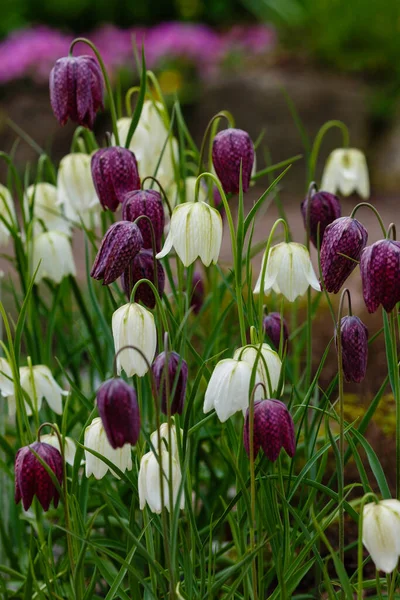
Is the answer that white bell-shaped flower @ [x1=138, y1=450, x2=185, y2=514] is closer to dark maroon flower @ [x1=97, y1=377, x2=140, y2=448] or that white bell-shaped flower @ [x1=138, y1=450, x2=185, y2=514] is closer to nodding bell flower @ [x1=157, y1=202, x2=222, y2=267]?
dark maroon flower @ [x1=97, y1=377, x2=140, y2=448]

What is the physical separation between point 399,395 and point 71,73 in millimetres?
700

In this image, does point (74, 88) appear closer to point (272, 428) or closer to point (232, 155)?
point (232, 155)

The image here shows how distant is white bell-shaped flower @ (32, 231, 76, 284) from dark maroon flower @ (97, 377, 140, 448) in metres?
0.70

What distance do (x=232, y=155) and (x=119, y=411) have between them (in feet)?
1.73

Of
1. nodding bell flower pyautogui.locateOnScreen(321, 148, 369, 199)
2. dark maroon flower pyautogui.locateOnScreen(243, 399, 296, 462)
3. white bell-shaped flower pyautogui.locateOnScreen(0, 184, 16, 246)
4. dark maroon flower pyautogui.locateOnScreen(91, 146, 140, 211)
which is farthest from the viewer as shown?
nodding bell flower pyautogui.locateOnScreen(321, 148, 369, 199)

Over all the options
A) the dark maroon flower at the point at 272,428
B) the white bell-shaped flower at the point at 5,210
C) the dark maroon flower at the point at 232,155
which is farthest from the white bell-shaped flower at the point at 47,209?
the dark maroon flower at the point at 272,428

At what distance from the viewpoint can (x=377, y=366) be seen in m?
2.58

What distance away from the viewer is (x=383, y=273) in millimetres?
1105

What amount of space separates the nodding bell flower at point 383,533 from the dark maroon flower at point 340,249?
31 centimetres

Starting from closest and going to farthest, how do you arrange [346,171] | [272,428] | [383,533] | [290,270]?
[383,533] → [272,428] → [290,270] → [346,171]

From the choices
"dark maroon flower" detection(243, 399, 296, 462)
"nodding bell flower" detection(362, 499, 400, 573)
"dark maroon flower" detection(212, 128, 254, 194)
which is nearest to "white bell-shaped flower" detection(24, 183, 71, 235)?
"dark maroon flower" detection(212, 128, 254, 194)

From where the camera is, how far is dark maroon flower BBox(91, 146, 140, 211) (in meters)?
1.39

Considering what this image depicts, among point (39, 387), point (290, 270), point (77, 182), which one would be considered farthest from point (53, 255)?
point (290, 270)

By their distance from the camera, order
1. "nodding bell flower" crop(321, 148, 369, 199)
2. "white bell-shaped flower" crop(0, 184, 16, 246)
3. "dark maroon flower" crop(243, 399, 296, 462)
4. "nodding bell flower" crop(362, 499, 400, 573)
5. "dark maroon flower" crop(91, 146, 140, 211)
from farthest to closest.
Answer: "nodding bell flower" crop(321, 148, 369, 199) < "white bell-shaped flower" crop(0, 184, 16, 246) < "dark maroon flower" crop(91, 146, 140, 211) < "dark maroon flower" crop(243, 399, 296, 462) < "nodding bell flower" crop(362, 499, 400, 573)
